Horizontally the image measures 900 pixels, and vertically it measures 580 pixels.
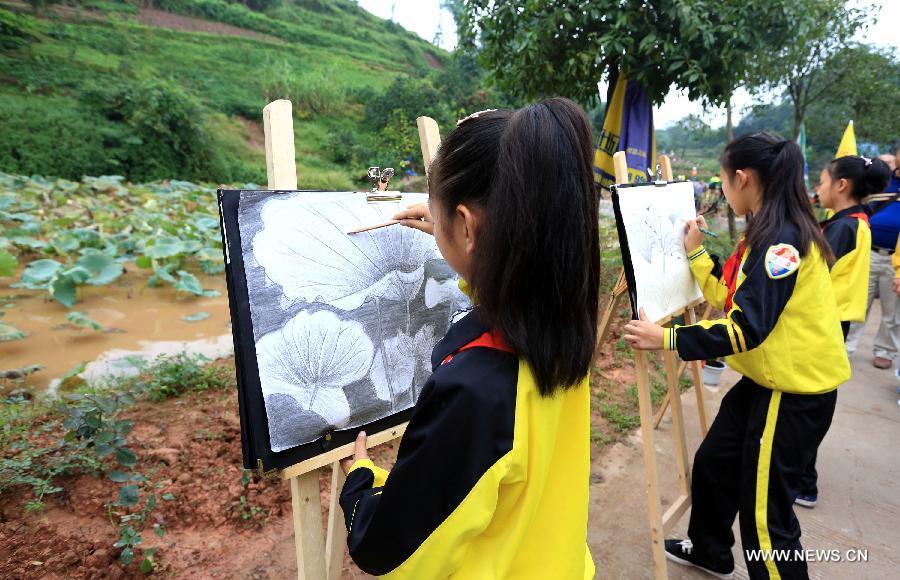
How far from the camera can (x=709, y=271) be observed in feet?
6.93

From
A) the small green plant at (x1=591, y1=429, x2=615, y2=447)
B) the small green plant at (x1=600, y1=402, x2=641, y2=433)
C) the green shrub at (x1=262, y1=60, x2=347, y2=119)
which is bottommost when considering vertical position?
the small green plant at (x1=591, y1=429, x2=615, y2=447)

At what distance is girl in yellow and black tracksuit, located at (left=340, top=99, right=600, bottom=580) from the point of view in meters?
0.75

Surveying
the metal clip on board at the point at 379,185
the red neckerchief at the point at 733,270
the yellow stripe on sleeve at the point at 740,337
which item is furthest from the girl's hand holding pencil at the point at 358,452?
the red neckerchief at the point at 733,270

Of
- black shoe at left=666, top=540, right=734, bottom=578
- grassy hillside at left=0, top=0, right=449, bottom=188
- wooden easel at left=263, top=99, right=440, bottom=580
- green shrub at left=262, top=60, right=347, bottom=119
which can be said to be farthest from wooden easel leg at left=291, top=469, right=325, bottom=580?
green shrub at left=262, top=60, right=347, bottom=119

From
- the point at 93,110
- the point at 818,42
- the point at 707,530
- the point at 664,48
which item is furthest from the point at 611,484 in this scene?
the point at 93,110

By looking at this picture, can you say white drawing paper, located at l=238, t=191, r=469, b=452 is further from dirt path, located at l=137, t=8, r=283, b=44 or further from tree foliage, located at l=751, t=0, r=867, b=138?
dirt path, located at l=137, t=8, r=283, b=44

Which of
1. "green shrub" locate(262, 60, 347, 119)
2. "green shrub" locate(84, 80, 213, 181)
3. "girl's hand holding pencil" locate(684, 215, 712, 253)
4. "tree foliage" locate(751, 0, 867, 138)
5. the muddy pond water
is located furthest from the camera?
"green shrub" locate(262, 60, 347, 119)

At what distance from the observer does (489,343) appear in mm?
817

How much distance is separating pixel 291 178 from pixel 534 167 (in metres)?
0.79

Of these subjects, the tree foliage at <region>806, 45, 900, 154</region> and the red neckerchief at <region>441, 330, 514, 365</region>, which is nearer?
the red neckerchief at <region>441, 330, 514, 365</region>

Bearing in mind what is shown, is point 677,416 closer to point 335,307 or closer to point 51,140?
point 335,307

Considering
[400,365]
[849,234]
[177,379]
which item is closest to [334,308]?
[400,365]

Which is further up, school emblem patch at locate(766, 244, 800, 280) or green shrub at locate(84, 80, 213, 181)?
green shrub at locate(84, 80, 213, 181)

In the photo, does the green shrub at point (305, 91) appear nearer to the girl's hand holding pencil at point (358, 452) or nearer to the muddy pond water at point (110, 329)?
the muddy pond water at point (110, 329)
